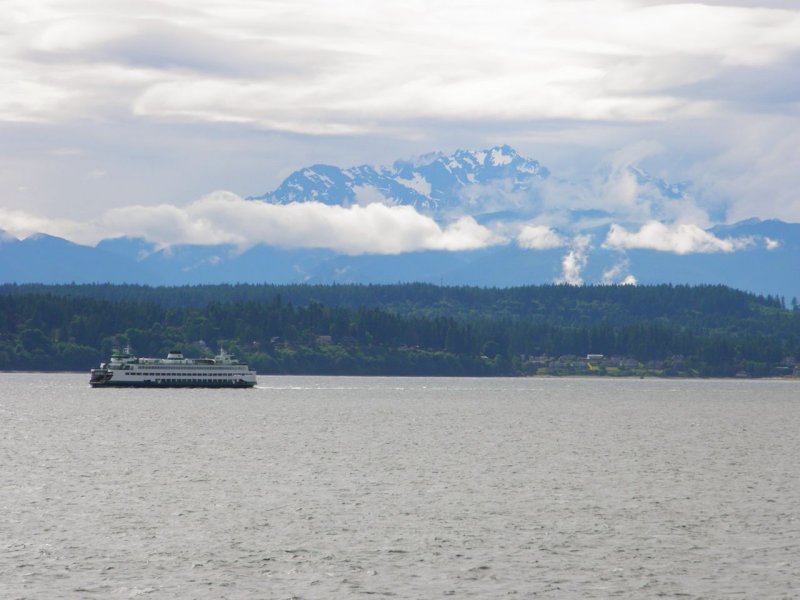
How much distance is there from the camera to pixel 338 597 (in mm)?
71312

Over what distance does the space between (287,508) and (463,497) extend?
1622 cm

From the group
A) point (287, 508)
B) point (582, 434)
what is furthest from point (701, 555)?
point (582, 434)

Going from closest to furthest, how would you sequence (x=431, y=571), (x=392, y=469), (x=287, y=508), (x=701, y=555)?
(x=431, y=571) < (x=701, y=555) < (x=287, y=508) < (x=392, y=469)

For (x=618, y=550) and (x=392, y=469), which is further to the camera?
(x=392, y=469)

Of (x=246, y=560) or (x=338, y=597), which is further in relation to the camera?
(x=246, y=560)

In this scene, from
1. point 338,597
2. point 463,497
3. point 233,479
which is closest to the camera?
point 338,597

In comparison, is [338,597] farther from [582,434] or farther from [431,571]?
[582,434]

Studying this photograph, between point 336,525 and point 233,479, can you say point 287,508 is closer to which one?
point 336,525

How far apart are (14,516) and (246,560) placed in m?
23.8

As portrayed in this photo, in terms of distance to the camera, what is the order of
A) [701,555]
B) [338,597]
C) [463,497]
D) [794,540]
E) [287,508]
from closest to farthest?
1. [338,597]
2. [701,555]
3. [794,540]
4. [287,508]
5. [463,497]

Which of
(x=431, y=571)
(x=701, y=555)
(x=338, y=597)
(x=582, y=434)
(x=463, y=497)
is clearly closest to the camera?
(x=338, y=597)

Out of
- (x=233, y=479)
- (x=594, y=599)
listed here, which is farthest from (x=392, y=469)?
(x=594, y=599)

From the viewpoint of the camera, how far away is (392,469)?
136 metres

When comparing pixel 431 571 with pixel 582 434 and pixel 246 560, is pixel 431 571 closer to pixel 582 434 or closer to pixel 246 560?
pixel 246 560
